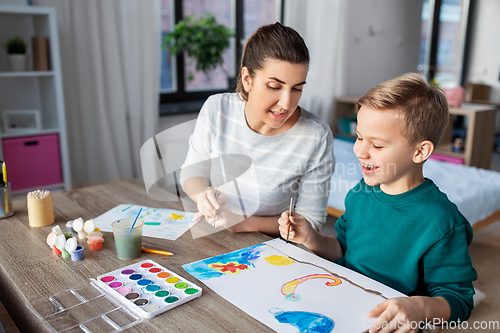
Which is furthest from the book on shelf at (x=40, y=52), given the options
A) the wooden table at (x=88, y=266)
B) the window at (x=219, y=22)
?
the wooden table at (x=88, y=266)

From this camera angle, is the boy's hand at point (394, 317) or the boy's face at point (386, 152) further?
the boy's face at point (386, 152)

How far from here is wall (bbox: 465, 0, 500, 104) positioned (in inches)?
204

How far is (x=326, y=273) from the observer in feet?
2.94

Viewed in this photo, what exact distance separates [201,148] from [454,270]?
815 mm

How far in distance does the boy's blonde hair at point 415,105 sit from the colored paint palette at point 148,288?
0.54 m

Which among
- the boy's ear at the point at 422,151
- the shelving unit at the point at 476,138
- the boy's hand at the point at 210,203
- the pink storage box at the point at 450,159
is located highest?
the boy's ear at the point at 422,151

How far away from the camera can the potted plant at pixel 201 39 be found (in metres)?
3.19

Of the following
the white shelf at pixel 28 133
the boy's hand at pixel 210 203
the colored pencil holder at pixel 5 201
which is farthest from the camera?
the white shelf at pixel 28 133

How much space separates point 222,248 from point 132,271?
0.23 metres

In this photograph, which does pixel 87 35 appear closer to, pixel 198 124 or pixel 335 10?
pixel 198 124

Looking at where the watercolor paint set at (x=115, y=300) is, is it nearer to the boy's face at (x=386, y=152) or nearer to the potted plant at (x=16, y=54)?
the boy's face at (x=386, y=152)

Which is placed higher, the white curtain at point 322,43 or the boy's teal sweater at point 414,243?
the white curtain at point 322,43

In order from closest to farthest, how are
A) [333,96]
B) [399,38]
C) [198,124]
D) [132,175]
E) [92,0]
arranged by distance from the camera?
[198,124] < [92,0] < [132,175] < [333,96] < [399,38]

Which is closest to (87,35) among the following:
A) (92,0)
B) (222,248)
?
(92,0)
